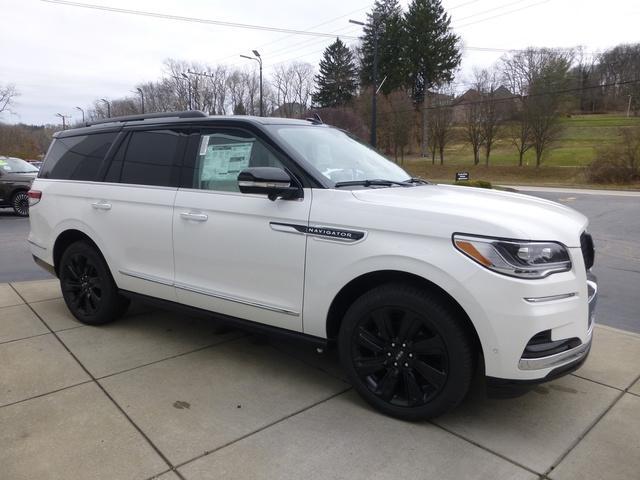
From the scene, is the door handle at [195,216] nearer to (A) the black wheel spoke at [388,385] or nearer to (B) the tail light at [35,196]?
(A) the black wheel spoke at [388,385]

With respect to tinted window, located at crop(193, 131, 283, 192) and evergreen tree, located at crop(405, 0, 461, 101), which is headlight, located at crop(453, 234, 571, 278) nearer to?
tinted window, located at crop(193, 131, 283, 192)

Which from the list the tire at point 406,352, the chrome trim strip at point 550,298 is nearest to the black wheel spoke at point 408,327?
the tire at point 406,352

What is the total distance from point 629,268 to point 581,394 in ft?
15.7

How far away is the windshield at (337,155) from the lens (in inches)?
130

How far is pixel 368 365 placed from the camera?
9.56ft

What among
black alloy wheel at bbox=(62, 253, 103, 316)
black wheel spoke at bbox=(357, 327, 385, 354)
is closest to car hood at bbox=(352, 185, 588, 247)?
black wheel spoke at bbox=(357, 327, 385, 354)

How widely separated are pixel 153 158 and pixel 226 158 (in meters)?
0.77

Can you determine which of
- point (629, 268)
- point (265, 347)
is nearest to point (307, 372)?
point (265, 347)

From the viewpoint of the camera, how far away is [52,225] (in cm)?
452

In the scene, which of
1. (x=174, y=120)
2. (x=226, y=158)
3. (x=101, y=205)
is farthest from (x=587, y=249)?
(x=101, y=205)

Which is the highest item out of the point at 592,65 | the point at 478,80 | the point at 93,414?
the point at 592,65

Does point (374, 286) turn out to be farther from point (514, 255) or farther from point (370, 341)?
point (514, 255)

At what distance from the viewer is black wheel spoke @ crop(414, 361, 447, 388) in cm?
267

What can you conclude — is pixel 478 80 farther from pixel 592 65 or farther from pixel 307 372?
pixel 307 372
